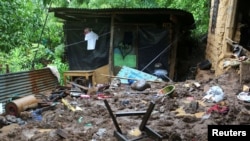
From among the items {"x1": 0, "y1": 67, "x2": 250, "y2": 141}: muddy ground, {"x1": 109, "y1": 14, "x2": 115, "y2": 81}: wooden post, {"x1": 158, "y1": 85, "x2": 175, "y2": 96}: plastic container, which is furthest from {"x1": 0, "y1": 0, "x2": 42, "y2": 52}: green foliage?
{"x1": 158, "y1": 85, "x2": 175, "y2": 96}: plastic container

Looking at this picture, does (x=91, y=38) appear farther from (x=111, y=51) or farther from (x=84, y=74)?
(x=84, y=74)

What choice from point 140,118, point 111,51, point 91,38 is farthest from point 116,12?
point 140,118

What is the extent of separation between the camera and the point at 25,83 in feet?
21.6

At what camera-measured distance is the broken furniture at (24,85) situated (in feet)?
18.5

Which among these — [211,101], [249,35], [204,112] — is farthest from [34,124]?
[249,35]

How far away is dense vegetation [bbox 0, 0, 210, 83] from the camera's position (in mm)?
6883

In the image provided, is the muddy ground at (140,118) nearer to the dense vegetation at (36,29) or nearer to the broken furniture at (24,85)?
the broken furniture at (24,85)

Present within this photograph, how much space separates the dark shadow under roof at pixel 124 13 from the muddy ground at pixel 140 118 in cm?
294

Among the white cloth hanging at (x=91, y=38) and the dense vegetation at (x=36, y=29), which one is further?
the white cloth hanging at (x=91, y=38)

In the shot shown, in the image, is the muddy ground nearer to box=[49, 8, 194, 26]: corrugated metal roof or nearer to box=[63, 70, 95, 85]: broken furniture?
box=[63, 70, 95, 85]: broken furniture

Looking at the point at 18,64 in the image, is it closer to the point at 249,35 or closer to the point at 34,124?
the point at 34,124

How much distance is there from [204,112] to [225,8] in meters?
3.76

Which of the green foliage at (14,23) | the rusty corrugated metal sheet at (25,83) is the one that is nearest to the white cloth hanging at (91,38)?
the green foliage at (14,23)

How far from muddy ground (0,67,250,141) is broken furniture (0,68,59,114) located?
0.54 metres
